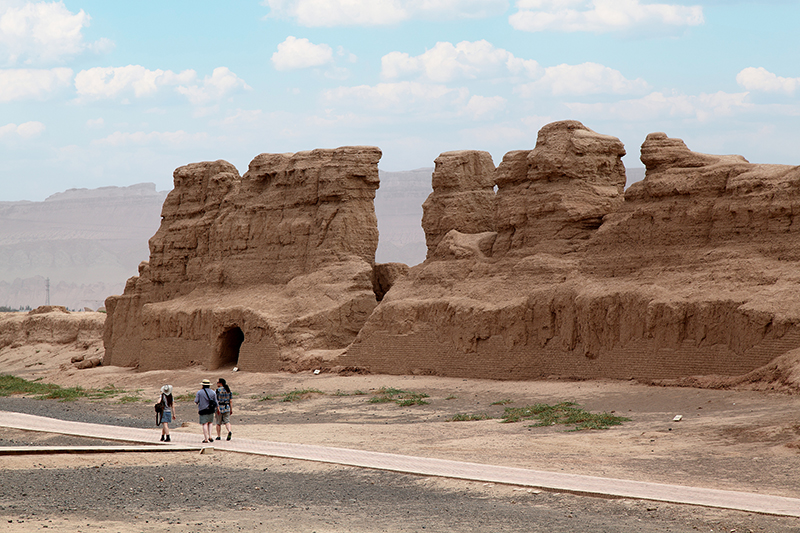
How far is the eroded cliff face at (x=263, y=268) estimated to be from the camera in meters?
28.7

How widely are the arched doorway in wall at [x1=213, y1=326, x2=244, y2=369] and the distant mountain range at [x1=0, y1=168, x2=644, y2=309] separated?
3962 inches

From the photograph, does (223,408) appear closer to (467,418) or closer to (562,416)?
(467,418)

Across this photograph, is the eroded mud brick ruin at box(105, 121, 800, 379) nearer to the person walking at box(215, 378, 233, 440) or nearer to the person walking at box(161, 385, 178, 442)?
the person walking at box(215, 378, 233, 440)

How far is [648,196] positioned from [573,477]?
11887 millimetres

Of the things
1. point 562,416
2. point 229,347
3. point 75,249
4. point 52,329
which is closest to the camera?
point 562,416

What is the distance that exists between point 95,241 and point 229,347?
151374mm

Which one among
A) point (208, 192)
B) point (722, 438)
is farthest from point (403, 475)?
point (208, 192)

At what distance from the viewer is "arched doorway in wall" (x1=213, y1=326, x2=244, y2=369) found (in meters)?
30.2

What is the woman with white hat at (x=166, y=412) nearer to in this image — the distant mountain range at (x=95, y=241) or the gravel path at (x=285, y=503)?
the gravel path at (x=285, y=503)

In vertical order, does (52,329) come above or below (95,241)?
below

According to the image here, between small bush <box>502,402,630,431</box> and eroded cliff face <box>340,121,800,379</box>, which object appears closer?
small bush <box>502,402,630,431</box>

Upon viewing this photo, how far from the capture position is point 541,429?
16.3 meters

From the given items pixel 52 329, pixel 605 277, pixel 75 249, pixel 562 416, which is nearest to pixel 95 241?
pixel 75 249

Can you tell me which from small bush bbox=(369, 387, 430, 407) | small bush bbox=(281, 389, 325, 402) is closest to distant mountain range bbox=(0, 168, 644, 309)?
small bush bbox=(281, 389, 325, 402)
